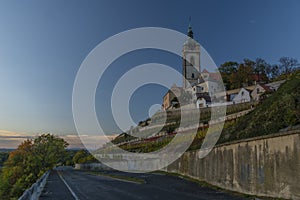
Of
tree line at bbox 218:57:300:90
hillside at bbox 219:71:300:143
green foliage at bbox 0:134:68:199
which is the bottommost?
green foliage at bbox 0:134:68:199

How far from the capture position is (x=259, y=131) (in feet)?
51.1

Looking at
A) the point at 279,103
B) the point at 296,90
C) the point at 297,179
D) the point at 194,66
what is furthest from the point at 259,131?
the point at 194,66

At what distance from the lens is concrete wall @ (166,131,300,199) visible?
11055mm

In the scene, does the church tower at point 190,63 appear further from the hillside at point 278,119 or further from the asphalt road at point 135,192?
the hillside at point 278,119

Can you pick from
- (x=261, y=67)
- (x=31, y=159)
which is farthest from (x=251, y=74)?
(x=31, y=159)

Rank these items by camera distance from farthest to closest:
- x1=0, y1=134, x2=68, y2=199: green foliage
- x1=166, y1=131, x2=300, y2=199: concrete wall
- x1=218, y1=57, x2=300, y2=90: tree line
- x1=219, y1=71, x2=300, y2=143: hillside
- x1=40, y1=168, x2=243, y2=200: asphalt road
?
x1=218, y1=57, x2=300, y2=90: tree line
x1=0, y1=134, x2=68, y2=199: green foliage
x1=219, y1=71, x2=300, y2=143: hillside
x1=40, y1=168, x2=243, y2=200: asphalt road
x1=166, y1=131, x2=300, y2=199: concrete wall

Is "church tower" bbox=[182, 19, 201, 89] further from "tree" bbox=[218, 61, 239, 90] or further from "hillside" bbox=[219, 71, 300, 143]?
"hillside" bbox=[219, 71, 300, 143]

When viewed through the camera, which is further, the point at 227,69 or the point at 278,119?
the point at 227,69

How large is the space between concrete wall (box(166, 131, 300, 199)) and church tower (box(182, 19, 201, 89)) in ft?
292

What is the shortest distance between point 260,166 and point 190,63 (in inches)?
3955

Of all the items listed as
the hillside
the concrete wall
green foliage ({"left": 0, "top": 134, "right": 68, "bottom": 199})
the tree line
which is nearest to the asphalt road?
the concrete wall

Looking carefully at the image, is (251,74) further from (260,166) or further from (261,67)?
(260,166)

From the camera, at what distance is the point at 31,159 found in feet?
202

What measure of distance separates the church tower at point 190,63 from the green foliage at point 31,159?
167ft
